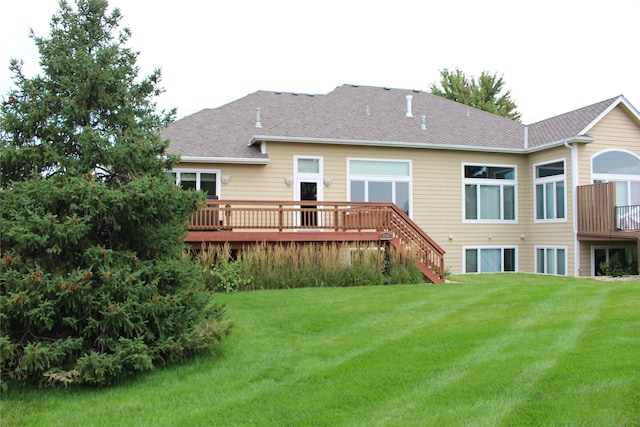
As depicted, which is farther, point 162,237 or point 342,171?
point 342,171

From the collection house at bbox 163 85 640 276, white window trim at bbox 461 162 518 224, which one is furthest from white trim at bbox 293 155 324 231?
white window trim at bbox 461 162 518 224

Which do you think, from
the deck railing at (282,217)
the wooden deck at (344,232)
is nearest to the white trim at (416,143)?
the deck railing at (282,217)

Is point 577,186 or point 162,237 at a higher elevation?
point 577,186

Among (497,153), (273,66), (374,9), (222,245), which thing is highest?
(273,66)

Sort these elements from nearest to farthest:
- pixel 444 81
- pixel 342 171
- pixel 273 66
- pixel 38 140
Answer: pixel 38 140, pixel 342 171, pixel 273 66, pixel 444 81

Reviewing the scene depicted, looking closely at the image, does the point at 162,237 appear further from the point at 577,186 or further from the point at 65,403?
the point at 577,186

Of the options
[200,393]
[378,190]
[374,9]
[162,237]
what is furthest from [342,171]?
[200,393]

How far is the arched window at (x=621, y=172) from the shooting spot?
15.7 meters

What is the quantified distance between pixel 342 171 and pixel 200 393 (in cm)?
1128

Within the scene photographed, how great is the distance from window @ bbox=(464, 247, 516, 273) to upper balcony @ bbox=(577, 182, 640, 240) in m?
2.57

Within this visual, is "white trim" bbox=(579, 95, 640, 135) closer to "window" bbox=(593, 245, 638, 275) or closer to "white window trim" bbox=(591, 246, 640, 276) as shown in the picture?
"white window trim" bbox=(591, 246, 640, 276)

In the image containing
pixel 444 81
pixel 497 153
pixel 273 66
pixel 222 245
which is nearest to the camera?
pixel 222 245

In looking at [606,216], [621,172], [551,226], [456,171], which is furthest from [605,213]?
[456,171]

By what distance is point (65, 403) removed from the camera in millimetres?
4668
